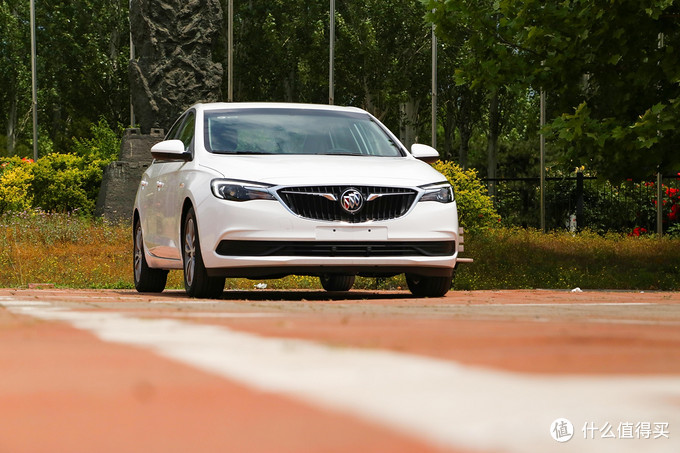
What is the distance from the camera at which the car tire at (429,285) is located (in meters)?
9.24

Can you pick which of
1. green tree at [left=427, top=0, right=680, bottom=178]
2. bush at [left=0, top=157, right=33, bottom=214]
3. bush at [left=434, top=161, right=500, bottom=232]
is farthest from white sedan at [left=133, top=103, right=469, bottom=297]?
bush at [left=0, top=157, right=33, bottom=214]

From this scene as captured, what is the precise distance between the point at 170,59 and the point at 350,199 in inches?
726

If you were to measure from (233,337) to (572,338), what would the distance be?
47.4 inches

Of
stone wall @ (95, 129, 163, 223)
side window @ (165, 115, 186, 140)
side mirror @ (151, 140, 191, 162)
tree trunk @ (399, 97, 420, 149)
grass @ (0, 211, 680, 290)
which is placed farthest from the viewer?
tree trunk @ (399, 97, 420, 149)

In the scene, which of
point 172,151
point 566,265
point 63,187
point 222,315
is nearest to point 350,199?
point 172,151

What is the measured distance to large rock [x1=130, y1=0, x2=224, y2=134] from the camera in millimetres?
25531

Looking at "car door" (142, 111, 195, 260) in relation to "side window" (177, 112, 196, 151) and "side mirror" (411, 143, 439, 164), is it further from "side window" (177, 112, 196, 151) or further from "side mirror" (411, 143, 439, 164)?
"side mirror" (411, 143, 439, 164)

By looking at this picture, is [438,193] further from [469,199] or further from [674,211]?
[674,211]

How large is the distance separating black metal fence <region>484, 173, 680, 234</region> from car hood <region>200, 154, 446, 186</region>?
17192mm

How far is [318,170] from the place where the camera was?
8.43 metres

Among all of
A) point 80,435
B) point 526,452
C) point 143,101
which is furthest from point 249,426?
point 143,101

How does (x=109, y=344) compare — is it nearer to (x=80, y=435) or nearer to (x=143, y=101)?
(x=80, y=435)

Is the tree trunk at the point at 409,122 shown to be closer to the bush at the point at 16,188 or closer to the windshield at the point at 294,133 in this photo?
the bush at the point at 16,188

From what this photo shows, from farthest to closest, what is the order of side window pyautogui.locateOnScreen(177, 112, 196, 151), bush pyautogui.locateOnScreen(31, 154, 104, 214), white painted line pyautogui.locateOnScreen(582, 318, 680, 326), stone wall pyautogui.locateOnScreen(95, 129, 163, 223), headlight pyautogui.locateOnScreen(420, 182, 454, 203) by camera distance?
bush pyautogui.locateOnScreen(31, 154, 104, 214) < stone wall pyautogui.locateOnScreen(95, 129, 163, 223) < side window pyautogui.locateOnScreen(177, 112, 196, 151) < headlight pyautogui.locateOnScreen(420, 182, 454, 203) < white painted line pyautogui.locateOnScreen(582, 318, 680, 326)
